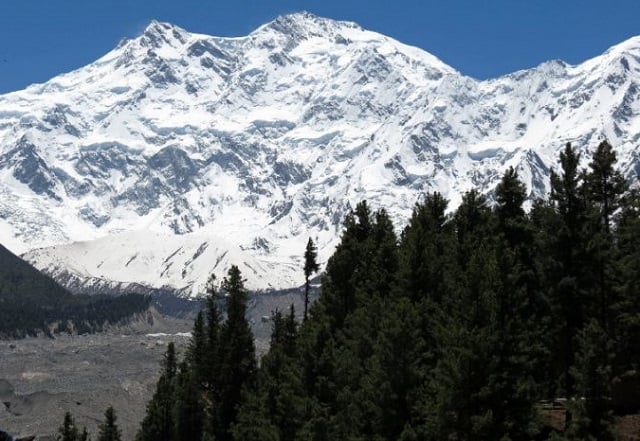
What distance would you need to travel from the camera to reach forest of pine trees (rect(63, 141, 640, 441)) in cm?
4991

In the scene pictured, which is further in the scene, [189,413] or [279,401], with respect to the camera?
[189,413]

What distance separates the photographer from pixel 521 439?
50.8m

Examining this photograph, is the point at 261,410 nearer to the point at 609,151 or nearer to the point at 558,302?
the point at 558,302

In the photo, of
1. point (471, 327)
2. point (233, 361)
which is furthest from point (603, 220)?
point (233, 361)

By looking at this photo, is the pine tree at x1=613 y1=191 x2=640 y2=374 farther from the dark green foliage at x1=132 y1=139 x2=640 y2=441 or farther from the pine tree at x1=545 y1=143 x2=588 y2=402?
the pine tree at x1=545 y1=143 x2=588 y2=402

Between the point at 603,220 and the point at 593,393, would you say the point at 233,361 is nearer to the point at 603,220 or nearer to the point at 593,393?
the point at 603,220

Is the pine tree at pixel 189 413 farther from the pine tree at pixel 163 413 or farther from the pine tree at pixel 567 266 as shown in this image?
the pine tree at pixel 567 266

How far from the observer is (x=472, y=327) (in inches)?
2064

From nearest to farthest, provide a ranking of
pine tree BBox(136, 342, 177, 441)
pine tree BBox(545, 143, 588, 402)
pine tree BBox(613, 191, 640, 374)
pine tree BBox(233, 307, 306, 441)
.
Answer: pine tree BBox(545, 143, 588, 402) → pine tree BBox(613, 191, 640, 374) → pine tree BBox(233, 307, 306, 441) → pine tree BBox(136, 342, 177, 441)

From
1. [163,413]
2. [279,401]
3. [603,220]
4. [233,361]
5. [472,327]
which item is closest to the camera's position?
[472,327]

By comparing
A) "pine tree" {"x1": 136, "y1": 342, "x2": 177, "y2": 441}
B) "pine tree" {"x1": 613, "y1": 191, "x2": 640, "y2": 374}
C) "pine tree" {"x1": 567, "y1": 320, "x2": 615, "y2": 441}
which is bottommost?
"pine tree" {"x1": 136, "y1": 342, "x2": 177, "y2": 441}

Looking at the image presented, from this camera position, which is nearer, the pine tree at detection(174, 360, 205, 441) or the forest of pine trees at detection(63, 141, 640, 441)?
the forest of pine trees at detection(63, 141, 640, 441)

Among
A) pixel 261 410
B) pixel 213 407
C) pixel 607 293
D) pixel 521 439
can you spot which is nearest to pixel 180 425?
pixel 213 407

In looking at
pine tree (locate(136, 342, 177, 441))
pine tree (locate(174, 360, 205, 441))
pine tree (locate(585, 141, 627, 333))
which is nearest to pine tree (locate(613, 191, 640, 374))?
pine tree (locate(585, 141, 627, 333))
